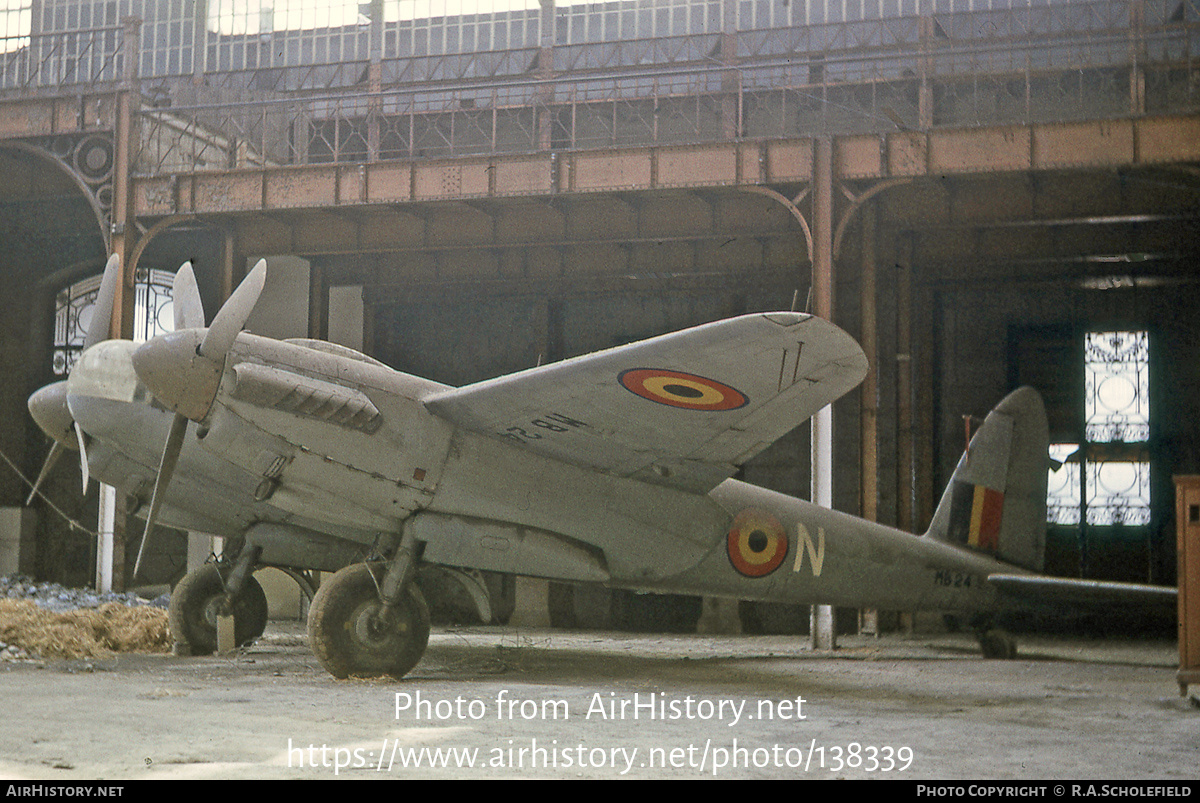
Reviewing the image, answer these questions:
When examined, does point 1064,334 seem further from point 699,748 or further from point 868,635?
point 699,748

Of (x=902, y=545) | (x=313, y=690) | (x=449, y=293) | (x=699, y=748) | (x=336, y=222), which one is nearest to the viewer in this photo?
(x=699, y=748)

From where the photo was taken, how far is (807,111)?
22.3 meters

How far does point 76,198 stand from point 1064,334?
19069 millimetres

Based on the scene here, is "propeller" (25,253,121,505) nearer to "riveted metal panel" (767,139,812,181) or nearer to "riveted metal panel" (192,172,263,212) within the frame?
"riveted metal panel" (192,172,263,212)

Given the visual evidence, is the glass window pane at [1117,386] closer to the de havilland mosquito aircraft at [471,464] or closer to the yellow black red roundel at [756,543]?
the de havilland mosquito aircraft at [471,464]

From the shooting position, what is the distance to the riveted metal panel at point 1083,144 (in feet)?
46.6

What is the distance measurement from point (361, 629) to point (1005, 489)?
295 inches

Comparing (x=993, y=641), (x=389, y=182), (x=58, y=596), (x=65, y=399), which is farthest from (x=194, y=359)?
(x=58, y=596)

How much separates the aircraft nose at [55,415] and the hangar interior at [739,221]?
22.0 ft

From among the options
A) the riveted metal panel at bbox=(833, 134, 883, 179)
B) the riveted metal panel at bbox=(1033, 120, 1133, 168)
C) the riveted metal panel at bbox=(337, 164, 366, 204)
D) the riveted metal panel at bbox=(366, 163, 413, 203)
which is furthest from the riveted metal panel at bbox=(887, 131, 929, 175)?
the riveted metal panel at bbox=(337, 164, 366, 204)

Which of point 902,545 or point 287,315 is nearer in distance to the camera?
point 902,545

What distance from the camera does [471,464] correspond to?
29.0 ft

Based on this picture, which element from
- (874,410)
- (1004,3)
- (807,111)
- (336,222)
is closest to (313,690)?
(874,410)

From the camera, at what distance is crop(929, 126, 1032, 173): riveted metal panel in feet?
47.5
